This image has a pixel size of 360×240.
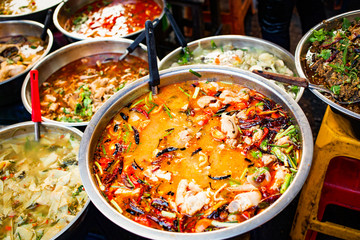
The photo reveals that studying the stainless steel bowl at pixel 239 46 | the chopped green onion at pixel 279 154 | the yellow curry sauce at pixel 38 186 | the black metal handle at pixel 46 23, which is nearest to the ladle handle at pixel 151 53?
the stainless steel bowl at pixel 239 46

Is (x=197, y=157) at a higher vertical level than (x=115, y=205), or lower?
higher

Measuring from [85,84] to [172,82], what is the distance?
1261 mm

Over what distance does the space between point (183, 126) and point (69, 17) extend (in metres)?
2.94

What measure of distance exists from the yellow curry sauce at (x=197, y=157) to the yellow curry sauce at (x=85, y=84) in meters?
0.82

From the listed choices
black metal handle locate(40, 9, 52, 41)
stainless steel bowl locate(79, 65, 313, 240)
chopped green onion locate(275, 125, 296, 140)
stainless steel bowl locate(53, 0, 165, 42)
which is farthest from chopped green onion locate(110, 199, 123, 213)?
black metal handle locate(40, 9, 52, 41)

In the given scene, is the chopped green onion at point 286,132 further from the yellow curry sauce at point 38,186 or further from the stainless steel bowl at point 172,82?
the yellow curry sauce at point 38,186

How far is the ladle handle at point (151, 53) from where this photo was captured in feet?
7.53

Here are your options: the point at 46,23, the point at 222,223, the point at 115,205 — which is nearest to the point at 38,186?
the point at 115,205

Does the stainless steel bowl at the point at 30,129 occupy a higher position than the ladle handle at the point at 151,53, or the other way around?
the ladle handle at the point at 151,53

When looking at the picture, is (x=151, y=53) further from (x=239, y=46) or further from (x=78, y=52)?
(x=78, y=52)

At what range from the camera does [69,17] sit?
4.29m

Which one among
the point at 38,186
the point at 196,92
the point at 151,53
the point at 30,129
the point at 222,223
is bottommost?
the point at 38,186

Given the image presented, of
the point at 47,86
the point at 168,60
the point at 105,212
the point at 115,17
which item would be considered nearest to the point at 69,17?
the point at 115,17

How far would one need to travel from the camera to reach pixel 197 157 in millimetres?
2141
